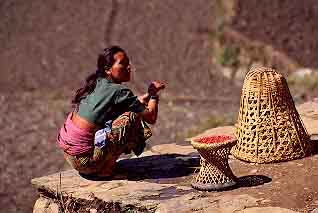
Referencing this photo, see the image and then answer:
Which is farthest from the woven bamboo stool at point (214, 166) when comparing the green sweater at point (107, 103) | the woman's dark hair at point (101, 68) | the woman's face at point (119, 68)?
the woman's dark hair at point (101, 68)

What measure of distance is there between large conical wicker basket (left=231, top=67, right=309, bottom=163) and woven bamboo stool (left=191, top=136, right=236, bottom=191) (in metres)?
0.46

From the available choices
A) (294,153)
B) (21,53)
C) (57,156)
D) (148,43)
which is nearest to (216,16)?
(148,43)

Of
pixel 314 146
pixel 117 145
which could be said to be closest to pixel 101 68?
pixel 117 145

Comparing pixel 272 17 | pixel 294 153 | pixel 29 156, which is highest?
pixel 272 17

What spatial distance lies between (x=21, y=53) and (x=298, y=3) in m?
5.44

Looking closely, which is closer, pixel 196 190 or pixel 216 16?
pixel 196 190

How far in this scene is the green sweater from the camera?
5062 millimetres

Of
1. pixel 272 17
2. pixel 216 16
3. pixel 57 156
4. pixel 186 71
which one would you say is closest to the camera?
pixel 57 156

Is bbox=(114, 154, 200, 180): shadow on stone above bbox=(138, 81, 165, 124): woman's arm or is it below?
below

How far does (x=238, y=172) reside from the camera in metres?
5.19

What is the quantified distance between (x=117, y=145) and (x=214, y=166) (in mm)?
722

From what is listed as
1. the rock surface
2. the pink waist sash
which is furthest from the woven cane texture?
the pink waist sash

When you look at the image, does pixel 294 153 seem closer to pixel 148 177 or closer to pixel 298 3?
pixel 148 177

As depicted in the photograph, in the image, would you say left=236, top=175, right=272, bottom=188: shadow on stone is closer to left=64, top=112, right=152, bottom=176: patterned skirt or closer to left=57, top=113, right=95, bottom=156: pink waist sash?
left=64, top=112, right=152, bottom=176: patterned skirt
